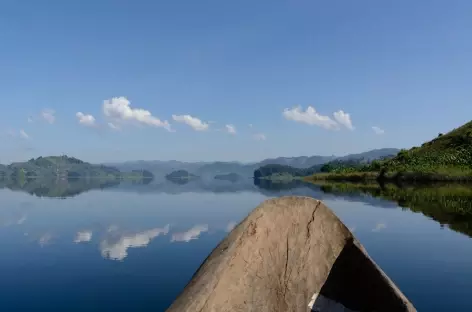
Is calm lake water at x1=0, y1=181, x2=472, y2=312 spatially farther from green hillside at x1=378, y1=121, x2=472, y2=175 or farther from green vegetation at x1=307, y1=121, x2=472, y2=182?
green hillside at x1=378, y1=121, x2=472, y2=175

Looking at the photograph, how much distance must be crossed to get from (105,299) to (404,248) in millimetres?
21051

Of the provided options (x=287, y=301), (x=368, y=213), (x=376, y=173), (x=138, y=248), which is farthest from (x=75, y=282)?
(x=376, y=173)

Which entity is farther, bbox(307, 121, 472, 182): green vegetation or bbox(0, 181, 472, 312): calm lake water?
bbox(307, 121, 472, 182): green vegetation

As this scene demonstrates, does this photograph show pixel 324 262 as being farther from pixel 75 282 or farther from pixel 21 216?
pixel 21 216

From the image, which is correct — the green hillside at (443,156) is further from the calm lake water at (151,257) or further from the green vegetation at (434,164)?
the calm lake water at (151,257)

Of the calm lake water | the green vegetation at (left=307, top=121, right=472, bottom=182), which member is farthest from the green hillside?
the calm lake water

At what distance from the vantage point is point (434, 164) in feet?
443

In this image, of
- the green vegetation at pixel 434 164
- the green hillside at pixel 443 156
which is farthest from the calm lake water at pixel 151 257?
the green hillside at pixel 443 156

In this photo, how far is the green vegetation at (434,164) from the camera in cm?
12166

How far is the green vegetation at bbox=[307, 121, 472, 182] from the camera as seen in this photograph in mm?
121662

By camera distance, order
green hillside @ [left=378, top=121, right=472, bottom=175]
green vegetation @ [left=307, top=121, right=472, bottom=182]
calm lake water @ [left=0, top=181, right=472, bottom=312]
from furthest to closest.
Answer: green hillside @ [left=378, top=121, right=472, bottom=175] < green vegetation @ [left=307, top=121, right=472, bottom=182] < calm lake water @ [left=0, top=181, right=472, bottom=312]

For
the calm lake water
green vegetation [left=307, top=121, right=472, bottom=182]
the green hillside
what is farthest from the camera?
the green hillside

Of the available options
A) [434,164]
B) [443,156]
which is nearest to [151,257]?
[434,164]

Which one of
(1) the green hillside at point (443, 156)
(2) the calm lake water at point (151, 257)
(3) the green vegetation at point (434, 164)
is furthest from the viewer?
(1) the green hillside at point (443, 156)
